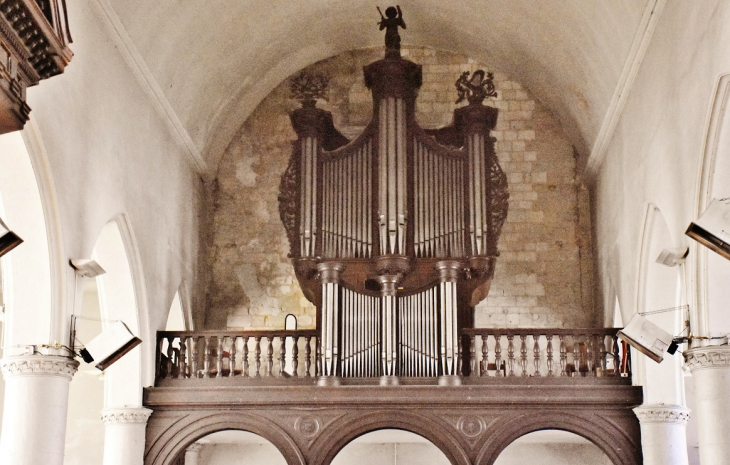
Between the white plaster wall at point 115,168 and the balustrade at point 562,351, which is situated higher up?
the white plaster wall at point 115,168

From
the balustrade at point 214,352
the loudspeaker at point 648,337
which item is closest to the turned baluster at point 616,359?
the loudspeaker at point 648,337

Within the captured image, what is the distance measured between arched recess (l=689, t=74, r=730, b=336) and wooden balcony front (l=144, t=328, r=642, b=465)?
318 centimetres

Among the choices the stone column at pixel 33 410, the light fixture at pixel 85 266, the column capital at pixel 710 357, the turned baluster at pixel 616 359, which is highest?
the light fixture at pixel 85 266

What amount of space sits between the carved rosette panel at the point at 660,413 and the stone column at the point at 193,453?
7446mm

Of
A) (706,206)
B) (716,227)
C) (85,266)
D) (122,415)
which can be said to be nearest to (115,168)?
(85,266)

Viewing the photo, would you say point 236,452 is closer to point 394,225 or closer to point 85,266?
point 394,225

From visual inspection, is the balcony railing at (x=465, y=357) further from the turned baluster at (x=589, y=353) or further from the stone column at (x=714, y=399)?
the stone column at (x=714, y=399)

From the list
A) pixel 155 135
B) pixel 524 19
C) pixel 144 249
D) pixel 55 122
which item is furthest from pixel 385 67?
pixel 55 122

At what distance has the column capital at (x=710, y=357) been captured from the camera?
10109 millimetres

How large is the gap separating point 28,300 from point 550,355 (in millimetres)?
6575

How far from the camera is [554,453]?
17.0m

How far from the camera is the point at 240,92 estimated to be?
16938 mm

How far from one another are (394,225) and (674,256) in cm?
464

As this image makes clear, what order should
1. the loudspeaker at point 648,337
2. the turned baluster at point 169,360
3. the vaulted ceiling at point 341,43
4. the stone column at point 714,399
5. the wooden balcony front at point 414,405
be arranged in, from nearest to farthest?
1. the stone column at point 714,399
2. the loudspeaker at point 648,337
3. the vaulted ceiling at point 341,43
4. the wooden balcony front at point 414,405
5. the turned baluster at point 169,360
